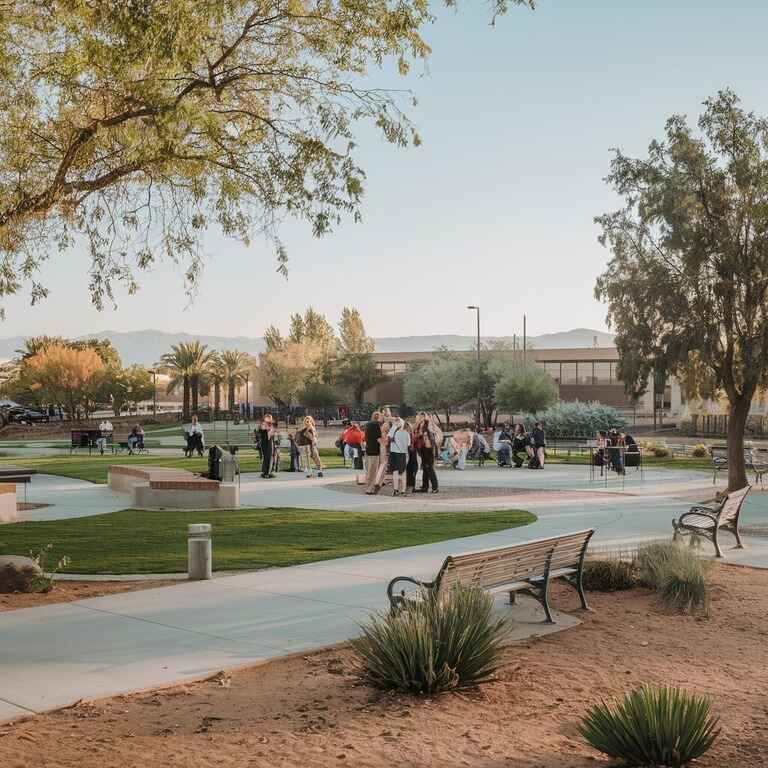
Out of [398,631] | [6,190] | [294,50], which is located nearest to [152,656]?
[398,631]

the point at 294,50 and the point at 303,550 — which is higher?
the point at 294,50

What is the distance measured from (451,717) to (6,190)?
303 inches

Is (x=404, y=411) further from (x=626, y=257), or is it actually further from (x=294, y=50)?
(x=294, y=50)

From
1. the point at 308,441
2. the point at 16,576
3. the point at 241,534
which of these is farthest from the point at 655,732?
the point at 308,441

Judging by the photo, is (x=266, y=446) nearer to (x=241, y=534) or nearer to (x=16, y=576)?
(x=241, y=534)

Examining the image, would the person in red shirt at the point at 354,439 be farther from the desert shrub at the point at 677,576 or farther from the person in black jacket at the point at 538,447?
the desert shrub at the point at 677,576

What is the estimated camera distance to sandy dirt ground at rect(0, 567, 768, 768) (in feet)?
15.9

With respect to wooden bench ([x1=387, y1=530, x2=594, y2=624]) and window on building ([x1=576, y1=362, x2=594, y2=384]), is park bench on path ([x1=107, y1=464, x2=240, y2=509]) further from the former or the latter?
window on building ([x1=576, y1=362, x2=594, y2=384])

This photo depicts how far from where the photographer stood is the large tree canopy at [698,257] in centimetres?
1803

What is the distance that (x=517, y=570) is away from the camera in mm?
7816

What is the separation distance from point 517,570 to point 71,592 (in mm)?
4484

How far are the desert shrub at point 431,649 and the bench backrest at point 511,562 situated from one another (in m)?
0.42

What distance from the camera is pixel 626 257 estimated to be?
19109mm

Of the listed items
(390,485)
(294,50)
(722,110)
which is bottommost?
(390,485)
